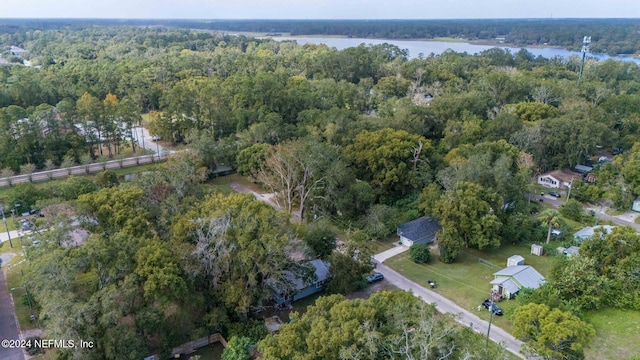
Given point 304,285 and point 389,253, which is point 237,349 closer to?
point 304,285

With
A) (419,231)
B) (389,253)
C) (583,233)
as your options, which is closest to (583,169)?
(583,233)

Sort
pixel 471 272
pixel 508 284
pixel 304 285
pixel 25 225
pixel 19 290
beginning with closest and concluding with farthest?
pixel 304 285
pixel 19 290
pixel 508 284
pixel 471 272
pixel 25 225

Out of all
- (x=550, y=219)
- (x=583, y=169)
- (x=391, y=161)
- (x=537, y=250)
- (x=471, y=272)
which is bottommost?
(x=471, y=272)

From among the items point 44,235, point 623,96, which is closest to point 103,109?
point 44,235

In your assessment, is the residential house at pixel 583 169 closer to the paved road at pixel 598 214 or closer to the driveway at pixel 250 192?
the paved road at pixel 598 214

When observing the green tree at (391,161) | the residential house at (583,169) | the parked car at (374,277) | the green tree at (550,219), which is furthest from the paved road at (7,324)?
the residential house at (583,169)

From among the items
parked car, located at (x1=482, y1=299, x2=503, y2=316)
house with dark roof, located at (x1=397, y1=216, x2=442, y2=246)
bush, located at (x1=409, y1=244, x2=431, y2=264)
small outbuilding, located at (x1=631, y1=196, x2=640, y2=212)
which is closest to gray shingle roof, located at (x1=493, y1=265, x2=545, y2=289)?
parked car, located at (x1=482, y1=299, x2=503, y2=316)
